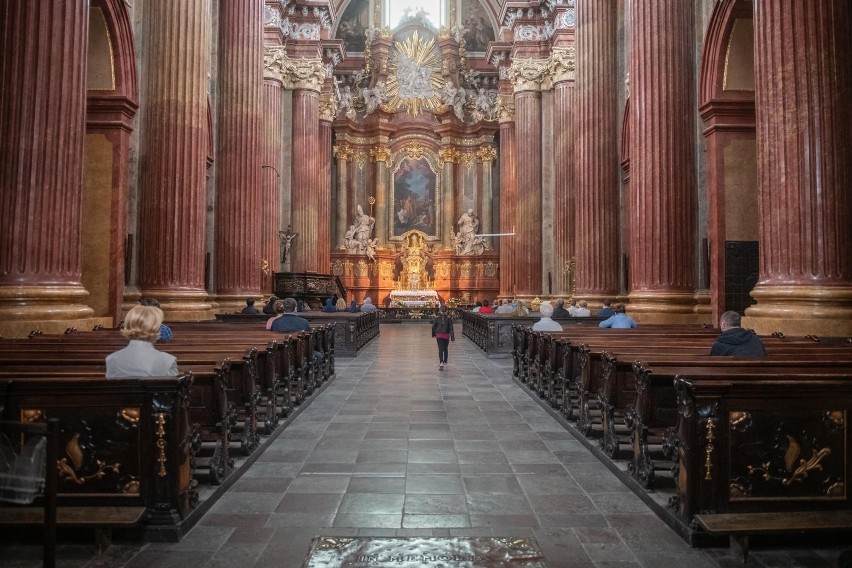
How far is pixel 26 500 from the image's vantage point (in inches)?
100

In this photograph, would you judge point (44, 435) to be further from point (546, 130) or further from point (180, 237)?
point (546, 130)

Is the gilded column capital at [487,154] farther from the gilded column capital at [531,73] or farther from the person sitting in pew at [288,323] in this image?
the person sitting in pew at [288,323]

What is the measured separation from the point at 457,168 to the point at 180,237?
83.7 feet

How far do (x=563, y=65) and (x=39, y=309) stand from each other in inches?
695

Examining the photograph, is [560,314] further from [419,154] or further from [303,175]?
[419,154]

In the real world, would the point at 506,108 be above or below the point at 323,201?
above

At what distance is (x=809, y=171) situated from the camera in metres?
7.20

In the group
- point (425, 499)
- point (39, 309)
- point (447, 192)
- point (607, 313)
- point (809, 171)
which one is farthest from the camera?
point (447, 192)

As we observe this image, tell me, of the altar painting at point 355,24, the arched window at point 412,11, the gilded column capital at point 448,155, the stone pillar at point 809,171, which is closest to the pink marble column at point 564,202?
the stone pillar at point 809,171

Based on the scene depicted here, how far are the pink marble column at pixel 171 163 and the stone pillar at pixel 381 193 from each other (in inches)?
918

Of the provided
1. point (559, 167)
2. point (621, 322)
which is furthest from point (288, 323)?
point (559, 167)

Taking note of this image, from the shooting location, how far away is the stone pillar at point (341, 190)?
33.9 m

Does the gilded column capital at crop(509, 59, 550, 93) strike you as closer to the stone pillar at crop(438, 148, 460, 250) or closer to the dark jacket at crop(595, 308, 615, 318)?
the stone pillar at crop(438, 148, 460, 250)

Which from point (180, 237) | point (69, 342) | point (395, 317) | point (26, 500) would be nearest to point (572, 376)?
point (69, 342)
